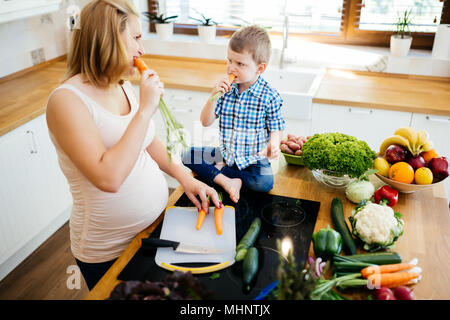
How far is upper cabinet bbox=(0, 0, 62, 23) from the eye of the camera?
2148 millimetres

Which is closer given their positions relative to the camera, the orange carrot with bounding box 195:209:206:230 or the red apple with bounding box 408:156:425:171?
the orange carrot with bounding box 195:209:206:230

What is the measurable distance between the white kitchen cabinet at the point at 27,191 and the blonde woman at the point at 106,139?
1.05 meters

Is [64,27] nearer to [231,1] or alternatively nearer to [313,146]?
[231,1]

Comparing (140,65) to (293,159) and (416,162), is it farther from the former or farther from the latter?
(416,162)

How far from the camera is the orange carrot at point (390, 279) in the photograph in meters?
0.95

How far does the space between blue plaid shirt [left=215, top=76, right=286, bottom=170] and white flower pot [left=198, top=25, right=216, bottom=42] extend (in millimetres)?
1604

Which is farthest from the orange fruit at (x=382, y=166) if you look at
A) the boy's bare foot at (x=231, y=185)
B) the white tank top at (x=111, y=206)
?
the white tank top at (x=111, y=206)

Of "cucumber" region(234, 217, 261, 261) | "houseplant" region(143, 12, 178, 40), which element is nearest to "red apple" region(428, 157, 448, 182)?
"cucumber" region(234, 217, 261, 261)

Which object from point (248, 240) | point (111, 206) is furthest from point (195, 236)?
point (111, 206)

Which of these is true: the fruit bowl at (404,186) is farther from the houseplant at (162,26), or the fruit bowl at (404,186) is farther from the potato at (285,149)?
the houseplant at (162,26)

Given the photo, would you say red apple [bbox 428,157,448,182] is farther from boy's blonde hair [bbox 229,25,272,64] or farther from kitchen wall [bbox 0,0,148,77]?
kitchen wall [bbox 0,0,148,77]

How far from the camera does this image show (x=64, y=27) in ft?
10.4
